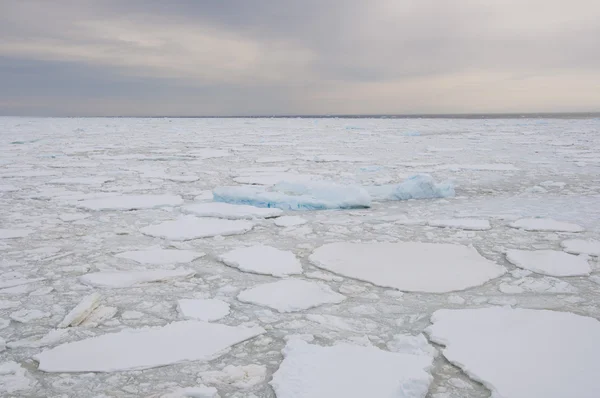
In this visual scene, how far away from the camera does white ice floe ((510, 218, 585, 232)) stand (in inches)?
107

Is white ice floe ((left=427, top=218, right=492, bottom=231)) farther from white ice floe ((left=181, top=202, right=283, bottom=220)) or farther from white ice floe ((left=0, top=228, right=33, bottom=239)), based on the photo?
white ice floe ((left=0, top=228, right=33, bottom=239))

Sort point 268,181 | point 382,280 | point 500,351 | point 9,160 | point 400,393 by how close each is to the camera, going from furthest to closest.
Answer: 1. point 9,160
2. point 268,181
3. point 382,280
4. point 500,351
5. point 400,393

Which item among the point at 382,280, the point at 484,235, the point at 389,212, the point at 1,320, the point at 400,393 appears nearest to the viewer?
the point at 400,393

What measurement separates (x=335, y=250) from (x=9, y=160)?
6.60 meters

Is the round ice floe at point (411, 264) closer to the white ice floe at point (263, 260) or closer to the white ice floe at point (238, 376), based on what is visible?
the white ice floe at point (263, 260)

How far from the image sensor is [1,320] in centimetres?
155

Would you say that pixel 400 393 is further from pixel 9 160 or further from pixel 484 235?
pixel 9 160

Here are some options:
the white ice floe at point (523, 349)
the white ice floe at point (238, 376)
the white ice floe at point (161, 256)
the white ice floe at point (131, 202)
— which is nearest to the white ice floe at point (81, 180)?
the white ice floe at point (131, 202)

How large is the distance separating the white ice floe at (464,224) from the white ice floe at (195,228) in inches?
47.3

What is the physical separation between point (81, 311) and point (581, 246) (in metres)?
2.41

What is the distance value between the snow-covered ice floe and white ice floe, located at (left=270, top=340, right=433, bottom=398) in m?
2.08

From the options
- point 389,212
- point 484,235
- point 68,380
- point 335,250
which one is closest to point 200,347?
point 68,380

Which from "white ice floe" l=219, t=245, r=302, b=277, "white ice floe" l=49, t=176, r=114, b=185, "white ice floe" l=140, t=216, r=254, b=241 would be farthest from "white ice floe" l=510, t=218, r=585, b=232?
"white ice floe" l=49, t=176, r=114, b=185

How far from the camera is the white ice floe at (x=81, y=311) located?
152 centimetres
